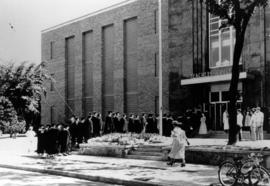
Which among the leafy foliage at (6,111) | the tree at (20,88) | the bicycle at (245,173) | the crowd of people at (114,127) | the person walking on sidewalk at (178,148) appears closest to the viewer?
the bicycle at (245,173)

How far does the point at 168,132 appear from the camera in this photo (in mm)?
27859

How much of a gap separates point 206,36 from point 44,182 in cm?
2230

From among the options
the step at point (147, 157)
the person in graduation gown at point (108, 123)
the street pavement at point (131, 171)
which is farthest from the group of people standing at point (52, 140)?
the person in graduation gown at point (108, 123)

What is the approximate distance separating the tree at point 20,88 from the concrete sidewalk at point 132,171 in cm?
2252

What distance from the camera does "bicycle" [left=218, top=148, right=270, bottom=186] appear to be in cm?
1103

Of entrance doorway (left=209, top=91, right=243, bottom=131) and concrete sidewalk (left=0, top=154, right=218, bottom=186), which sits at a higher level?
entrance doorway (left=209, top=91, right=243, bottom=131)

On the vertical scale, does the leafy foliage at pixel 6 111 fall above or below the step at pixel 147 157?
above

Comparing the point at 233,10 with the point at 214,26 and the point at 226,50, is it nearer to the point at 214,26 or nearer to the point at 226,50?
the point at 226,50

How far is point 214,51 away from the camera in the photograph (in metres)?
32.8

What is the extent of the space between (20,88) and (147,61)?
41.1ft

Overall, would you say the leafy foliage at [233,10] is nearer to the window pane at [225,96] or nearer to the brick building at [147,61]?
the brick building at [147,61]

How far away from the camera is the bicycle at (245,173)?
1103 cm

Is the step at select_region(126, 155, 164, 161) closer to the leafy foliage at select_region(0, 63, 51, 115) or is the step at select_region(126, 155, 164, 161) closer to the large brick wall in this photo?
the large brick wall

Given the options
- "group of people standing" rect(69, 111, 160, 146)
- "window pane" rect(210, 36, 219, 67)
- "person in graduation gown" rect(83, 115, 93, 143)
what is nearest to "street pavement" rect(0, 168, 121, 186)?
"group of people standing" rect(69, 111, 160, 146)
